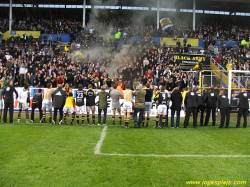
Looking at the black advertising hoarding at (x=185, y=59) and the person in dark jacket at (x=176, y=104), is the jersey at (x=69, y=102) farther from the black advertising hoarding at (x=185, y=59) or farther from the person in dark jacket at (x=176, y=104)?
the black advertising hoarding at (x=185, y=59)

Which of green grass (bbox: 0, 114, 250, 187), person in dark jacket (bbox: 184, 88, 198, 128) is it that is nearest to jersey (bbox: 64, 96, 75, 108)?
green grass (bbox: 0, 114, 250, 187)

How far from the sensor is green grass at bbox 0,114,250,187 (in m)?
5.50

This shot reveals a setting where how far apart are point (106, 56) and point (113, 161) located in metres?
20.4

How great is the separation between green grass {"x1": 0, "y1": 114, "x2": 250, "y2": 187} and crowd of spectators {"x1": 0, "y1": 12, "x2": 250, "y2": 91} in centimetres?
853

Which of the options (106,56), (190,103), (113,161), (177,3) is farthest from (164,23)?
(113,161)

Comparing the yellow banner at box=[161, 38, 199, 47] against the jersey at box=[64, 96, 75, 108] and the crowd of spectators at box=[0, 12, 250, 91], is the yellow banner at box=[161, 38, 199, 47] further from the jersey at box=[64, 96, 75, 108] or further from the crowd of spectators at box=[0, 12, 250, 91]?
the jersey at box=[64, 96, 75, 108]

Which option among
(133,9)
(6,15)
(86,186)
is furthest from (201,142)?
(6,15)

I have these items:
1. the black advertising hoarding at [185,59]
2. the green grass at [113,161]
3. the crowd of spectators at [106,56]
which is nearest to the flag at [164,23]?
the crowd of spectators at [106,56]

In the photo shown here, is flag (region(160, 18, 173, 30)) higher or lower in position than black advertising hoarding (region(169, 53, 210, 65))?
higher

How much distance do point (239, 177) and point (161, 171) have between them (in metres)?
1.50

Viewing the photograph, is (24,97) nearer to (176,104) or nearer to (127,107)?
(127,107)

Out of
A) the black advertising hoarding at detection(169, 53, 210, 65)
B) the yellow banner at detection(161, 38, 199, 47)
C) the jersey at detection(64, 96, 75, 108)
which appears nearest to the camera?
the jersey at detection(64, 96, 75, 108)

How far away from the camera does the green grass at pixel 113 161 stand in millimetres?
5496

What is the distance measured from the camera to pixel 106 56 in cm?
2645
